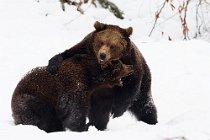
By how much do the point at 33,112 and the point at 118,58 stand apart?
3.37ft

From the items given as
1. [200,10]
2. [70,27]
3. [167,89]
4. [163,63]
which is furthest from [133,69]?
[200,10]

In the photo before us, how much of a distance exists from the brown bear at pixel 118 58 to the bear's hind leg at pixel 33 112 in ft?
1.18

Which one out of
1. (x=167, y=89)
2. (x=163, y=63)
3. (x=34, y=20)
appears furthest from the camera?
(x=34, y=20)

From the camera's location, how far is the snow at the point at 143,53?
5077 mm

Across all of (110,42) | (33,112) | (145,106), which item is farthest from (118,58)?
(33,112)

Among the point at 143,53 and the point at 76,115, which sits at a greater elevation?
the point at 76,115

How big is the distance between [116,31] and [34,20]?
6.60m

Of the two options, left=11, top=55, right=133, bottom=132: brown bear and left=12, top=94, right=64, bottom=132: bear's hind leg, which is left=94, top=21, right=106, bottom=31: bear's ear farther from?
left=12, top=94, right=64, bottom=132: bear's hind leg

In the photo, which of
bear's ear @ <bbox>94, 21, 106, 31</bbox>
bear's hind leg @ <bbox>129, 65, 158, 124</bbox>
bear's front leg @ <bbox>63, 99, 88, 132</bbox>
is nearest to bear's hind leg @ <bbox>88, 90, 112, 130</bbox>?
bear's front leg @ <bbox>63, 99, 88, 132</bbox>

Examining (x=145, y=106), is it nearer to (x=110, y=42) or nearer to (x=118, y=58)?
(x=118, y=58)

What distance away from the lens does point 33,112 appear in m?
6.15

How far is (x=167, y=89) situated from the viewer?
8.74 meters

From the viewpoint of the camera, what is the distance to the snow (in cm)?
508

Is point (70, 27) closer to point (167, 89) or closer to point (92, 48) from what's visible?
point (167, 89)
